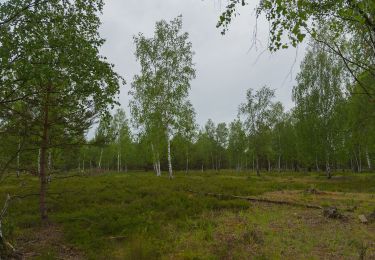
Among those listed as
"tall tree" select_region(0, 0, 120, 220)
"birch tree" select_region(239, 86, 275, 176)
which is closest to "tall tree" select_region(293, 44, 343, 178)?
"birch tree" select_region(239, 86, 275, 176)

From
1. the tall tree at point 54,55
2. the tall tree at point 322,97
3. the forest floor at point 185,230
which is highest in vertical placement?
the tall tree at point 322,97

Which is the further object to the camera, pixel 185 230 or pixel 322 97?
pixel 322 97

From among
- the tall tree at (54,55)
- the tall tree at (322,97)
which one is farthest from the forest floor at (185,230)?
the tall tree at (322,97)

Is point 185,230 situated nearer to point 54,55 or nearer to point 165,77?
point 54,55

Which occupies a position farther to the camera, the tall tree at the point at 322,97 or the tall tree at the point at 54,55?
the tall tree at the point at 322,97

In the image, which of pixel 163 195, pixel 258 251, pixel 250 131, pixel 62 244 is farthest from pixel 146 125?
pixel 258 251

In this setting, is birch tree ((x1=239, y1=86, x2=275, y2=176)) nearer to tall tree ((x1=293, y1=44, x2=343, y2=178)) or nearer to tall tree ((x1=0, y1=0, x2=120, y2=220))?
tall tree ((x1=293, y1=44, x2=343, y2=178))

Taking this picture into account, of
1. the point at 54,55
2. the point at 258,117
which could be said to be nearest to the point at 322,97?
the point at 258,117

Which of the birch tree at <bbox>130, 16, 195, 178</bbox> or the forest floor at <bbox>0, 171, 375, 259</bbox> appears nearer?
the forest floor at <bbox>0, 171, 375, 259</bbox>

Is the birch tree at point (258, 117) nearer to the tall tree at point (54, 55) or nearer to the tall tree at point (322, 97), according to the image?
the tall tree at point (322, 97)

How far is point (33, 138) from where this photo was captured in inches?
477

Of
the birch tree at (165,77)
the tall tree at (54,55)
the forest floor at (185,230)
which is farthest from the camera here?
the birch tree at (165,77)

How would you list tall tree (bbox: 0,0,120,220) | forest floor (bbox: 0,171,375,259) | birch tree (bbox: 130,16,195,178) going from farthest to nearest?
1. birch tree (bbox: 130,16,195,178)
2. forest floor (bbox: 0,171,375,259)
3. tall tree (bbox: 0,0,120,220)

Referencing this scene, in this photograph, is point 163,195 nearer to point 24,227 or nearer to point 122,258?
point 24,227
